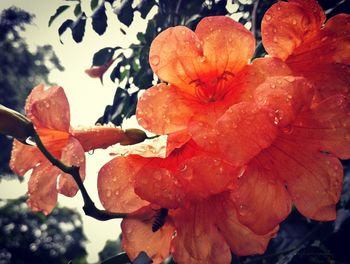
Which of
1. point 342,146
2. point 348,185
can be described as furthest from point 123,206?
point 348,185

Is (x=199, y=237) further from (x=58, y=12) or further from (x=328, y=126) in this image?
(x=58, y=12)

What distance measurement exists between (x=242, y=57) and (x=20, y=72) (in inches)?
1053

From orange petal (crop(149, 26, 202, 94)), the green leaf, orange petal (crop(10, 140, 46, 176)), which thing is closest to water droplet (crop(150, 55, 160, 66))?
orange petal (crop(149, 26, 202, 94))

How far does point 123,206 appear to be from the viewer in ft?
3.49

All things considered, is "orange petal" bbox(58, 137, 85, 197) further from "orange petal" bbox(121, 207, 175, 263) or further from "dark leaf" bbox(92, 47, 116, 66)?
"dark leaf" bbox(92, 47, 116, 66)

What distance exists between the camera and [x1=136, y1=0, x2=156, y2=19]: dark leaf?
268 centimetres

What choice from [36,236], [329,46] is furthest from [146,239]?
[36,236]

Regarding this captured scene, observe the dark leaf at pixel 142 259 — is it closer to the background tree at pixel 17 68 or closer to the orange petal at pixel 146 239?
the orange petal at pixel 146 239

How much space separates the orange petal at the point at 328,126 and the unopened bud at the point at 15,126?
0.79 m

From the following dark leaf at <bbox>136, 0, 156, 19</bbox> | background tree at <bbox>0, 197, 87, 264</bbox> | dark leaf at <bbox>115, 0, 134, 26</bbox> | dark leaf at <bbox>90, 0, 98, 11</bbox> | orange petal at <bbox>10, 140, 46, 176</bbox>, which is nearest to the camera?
orange petal at <bbox>10, 140, 46, 176</bbox>

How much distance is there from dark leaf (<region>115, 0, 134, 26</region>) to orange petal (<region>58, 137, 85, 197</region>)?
5.58 feet

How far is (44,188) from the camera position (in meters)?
1.19

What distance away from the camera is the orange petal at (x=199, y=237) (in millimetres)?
1051

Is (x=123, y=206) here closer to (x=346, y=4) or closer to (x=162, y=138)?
(x=162, y=138)
